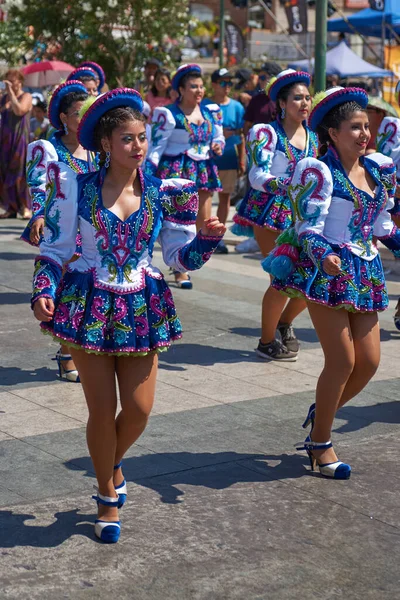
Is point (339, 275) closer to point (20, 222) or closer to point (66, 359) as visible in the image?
point (66, 359)

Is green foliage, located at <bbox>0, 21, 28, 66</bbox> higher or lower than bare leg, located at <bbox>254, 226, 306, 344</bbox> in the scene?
higher

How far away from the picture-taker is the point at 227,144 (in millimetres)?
13836

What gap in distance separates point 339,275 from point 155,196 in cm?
118

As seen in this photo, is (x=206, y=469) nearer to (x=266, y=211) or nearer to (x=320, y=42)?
(x=266, y=211)

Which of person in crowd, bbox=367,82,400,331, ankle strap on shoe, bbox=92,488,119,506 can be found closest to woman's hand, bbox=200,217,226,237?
ankle strap on shoe, bbox=92,488,119,506

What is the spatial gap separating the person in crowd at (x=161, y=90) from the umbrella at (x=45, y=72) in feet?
18.1

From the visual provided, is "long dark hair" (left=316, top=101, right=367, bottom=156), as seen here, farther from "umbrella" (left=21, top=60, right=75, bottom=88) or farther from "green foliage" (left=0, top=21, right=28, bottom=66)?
"green foliage" (left=0, top=21, right=28, bottom=66)

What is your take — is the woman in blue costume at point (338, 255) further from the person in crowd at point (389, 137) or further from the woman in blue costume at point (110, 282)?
the person in crowd at point (389, 137)

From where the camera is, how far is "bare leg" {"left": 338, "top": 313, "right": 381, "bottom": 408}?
527cm

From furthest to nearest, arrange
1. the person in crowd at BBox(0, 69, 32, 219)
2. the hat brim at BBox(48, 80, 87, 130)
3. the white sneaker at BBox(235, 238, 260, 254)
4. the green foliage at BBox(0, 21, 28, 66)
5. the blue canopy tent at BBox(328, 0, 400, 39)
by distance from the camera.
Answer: the green foliage at BBox(0, 21, 28, 66)
the blue canopy tent at BBox(328, 0, 400, 39)
the person in crowd at BBox(0, 69, 32, 219)
the white sneaker at BBox(235, 238, 260, 254)
the hat brim at BBox(48, 80, 87, 130)

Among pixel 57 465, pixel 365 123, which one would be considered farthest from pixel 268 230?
pixel 57 465

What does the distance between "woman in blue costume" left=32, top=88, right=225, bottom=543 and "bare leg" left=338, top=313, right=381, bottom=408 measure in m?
1.13

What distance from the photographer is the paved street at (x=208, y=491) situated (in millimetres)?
4105

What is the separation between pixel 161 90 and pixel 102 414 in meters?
10.8
